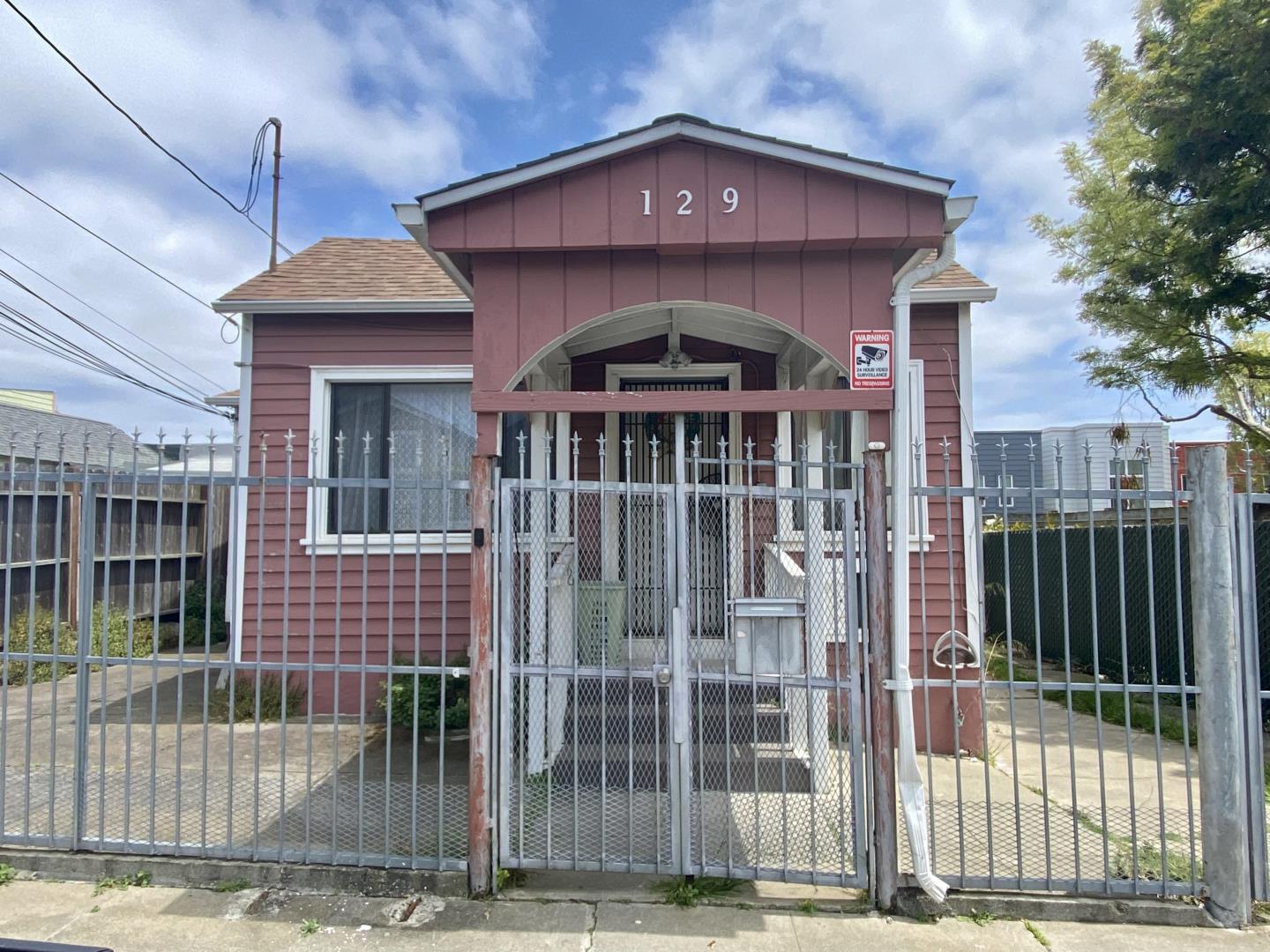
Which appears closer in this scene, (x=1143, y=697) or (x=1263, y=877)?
(x=1263, y=877)

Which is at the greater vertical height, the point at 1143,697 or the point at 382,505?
the point at 382,505

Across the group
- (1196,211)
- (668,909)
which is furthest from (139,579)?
(1196,211)

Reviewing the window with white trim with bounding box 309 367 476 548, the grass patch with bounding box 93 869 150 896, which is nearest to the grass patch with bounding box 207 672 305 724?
the window with white trim with bounding box 309 367 476 548

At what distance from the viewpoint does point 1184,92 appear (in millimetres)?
7590

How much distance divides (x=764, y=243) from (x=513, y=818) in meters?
3.27

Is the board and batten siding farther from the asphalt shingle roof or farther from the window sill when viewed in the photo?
the window sill

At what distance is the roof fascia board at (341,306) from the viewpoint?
7.39 m

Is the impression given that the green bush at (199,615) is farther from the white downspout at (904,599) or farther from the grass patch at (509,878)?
the white downspout at (904,599)

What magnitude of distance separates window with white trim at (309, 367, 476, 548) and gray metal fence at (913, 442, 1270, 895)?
434cm

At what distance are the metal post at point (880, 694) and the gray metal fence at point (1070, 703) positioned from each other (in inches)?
7.5

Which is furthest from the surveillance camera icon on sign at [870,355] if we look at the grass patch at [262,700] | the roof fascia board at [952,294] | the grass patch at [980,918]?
the grass patch at [262,700]

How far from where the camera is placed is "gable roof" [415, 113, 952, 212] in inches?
161

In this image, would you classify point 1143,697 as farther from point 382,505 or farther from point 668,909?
point 382,505

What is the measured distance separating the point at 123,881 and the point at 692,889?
2.78m
